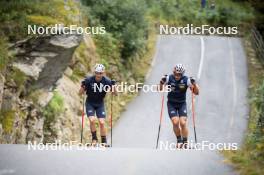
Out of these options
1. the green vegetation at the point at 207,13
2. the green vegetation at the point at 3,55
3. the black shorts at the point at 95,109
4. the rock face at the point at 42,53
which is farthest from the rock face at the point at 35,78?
the green vegetation at the point at 207,13

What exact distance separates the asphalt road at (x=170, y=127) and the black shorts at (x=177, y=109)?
1.14 meters

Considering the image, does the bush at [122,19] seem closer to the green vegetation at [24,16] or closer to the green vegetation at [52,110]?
the green vegetation at [24,16]

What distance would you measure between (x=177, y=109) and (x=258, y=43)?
19019 millimetres

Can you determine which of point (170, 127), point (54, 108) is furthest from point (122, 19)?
point (54, 108)

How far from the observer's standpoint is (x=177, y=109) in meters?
12.8

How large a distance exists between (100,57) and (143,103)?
9.33 feet

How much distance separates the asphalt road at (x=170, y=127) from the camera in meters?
9.03

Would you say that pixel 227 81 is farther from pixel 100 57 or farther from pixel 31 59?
pixel 31 59

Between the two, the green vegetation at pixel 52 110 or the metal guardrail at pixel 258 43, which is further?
the metal guardrail at pixel 258 43

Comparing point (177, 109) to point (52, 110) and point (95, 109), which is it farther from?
point (52, 110)

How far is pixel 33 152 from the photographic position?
973 cm

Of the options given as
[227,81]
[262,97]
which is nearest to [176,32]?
[227,81]

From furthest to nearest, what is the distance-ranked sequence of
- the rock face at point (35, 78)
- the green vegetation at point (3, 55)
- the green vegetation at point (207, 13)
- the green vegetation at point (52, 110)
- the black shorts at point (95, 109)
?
1. the green vegetation at point (207, 13)
2. the green vegetation at point (52, 110)
3. the rock face at point (35, 78)
4. the green vegetation at point (3, 55)
5. the black shorts at point (95, 109)

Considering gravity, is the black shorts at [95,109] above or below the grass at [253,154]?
above
